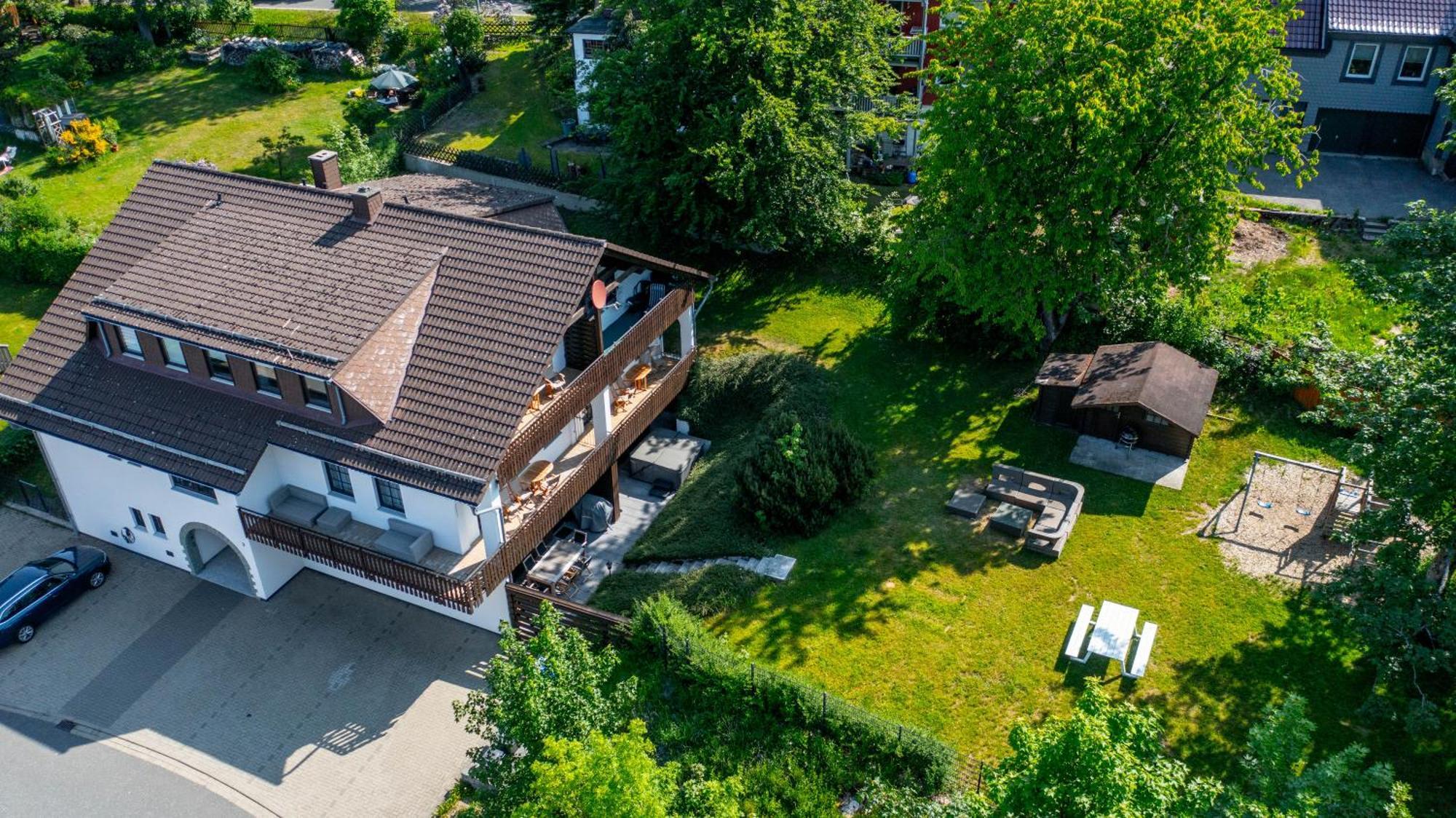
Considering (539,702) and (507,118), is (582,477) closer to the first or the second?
(539,702)

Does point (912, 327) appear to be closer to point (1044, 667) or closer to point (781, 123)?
point (781, 123)

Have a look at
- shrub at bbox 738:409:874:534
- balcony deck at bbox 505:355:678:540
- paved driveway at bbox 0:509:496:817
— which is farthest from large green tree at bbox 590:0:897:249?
paved driveway at bbox 0:509:496:817

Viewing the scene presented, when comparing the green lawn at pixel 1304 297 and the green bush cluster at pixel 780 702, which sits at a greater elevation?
the green lawn at pixel 1304 297

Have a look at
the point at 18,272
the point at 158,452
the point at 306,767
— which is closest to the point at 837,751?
the point at 306,767

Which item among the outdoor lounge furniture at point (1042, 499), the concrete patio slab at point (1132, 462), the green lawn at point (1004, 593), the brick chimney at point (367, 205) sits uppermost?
the brick chimney at point (367, 205)

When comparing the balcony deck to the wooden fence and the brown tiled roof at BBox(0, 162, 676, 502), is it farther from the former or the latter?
the brown tiled roof at BBox(0, 162, 676, 502)

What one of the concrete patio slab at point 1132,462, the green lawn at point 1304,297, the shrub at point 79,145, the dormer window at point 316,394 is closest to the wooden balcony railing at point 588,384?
the dormer window at point 316,394

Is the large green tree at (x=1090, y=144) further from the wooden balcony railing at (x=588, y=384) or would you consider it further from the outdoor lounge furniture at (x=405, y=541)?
the outdoor lounge furniture at (x=405, y=541)
